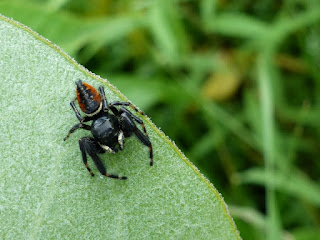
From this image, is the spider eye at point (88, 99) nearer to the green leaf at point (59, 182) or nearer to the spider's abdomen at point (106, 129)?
the spider's abdomen at point (106, 129)

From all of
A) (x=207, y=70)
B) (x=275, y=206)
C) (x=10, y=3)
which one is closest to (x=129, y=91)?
(x=207, y=70)

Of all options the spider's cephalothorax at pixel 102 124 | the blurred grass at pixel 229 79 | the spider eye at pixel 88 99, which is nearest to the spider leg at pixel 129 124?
the spider's cephalothorax at pixel 102 124

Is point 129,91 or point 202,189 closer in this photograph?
point 202,189

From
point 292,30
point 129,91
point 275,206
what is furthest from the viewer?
point 292,30

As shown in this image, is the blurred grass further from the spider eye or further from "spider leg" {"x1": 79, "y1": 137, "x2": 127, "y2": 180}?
"spider leg" {"x1": 79, "y1": 137, "x2": 127, "y2": 180}

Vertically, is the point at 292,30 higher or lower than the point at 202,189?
higher

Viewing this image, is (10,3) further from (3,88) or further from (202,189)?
(202,189)

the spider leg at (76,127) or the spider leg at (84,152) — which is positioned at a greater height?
the spider leg at (76,127)

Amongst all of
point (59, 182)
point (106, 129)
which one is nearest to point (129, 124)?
point (106, 129)
